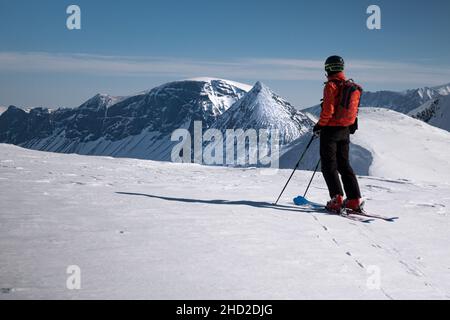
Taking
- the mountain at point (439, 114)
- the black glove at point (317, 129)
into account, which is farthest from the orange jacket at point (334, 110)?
the mountain at point (439, 114)

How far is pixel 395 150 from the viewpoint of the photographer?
2300 cm

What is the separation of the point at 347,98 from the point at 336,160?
3.69 feet

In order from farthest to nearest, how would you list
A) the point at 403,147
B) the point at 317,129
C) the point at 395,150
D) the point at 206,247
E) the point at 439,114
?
1. the point at 439,114
2. the point at 403,147
3. the point at 395,150
4. the point at 317,129
5. the point at 206,247

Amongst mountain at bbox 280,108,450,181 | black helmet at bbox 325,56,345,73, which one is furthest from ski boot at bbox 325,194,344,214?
mountain at bbox 280,108,450,181

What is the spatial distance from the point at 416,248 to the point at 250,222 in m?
2.15

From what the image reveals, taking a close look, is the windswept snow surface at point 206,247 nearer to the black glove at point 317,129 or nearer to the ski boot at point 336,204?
the ski boot at point 336,204

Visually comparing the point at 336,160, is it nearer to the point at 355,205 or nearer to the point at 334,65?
the point at 355,205

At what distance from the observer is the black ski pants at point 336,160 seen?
710 centimetres

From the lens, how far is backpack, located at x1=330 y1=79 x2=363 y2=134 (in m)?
6.84

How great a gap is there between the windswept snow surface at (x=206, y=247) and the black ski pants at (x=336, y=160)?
0.71 m

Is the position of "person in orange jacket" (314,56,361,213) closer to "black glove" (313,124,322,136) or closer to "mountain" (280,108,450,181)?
"black glove" (313,124,322,136)

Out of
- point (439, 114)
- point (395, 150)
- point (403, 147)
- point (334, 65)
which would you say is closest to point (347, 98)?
point (334, 65)
